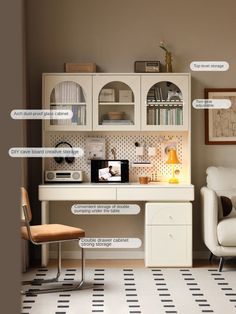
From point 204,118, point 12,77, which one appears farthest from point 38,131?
point 12,77

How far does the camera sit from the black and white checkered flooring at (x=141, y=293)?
2199 mm

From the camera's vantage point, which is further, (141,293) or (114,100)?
(114,100)

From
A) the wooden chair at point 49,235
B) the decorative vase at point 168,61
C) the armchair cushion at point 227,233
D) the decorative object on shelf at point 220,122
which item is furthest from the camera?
the decorative object on shelf at point 220,122

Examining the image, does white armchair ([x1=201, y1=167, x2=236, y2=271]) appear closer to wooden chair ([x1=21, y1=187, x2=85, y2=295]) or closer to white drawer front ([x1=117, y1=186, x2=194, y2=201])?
white drawer front ([x1=117, y1=186, x2=194, y2=201])

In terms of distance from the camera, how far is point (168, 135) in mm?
3234

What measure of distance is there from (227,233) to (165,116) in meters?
0.70

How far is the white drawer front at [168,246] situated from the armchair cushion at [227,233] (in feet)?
0.62

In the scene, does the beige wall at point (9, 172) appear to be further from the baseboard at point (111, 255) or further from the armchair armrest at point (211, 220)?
the baseboard at point (111, 255)

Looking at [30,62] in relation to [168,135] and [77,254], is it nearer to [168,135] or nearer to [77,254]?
[168,135]

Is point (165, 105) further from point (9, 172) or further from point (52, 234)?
point (9, 172)

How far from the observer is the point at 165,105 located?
3.10 m

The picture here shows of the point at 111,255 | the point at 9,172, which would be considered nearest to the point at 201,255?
the point at 111,255

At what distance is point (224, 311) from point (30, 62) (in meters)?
1.77

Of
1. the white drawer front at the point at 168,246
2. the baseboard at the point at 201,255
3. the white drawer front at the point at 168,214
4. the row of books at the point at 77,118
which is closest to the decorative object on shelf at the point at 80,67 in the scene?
the row of books at the point at 77,118
